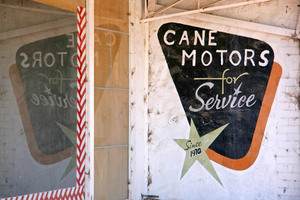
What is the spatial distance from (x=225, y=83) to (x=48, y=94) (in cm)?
379

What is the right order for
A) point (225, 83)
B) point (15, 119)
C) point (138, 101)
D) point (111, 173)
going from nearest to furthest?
1. point (15, 119)
2. point (111, 173)
3. point (225, 83)
4. point (138, 101)

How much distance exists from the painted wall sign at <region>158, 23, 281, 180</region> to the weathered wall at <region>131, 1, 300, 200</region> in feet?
0.46

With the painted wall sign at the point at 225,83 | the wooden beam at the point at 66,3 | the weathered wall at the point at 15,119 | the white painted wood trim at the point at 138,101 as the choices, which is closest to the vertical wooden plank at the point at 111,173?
the white painted wood trim at the point at 138,101

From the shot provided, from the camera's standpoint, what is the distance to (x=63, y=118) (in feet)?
23.6

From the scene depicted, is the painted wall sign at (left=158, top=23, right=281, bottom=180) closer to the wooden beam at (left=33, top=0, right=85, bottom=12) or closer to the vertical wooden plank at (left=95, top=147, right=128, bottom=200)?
the vertical wooden plank at (left=95, top=147, right=128, bottom=200)

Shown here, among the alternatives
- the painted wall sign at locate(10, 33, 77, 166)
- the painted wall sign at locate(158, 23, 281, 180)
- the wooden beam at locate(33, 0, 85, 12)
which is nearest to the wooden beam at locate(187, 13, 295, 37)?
the painted wall sign at locate(158, 23, 281, 180)

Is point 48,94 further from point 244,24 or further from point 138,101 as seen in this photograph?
point 244,24

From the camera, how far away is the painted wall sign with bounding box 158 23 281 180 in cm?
848

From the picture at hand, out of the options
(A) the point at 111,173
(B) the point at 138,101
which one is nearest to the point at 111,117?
(B) the point at 138,101

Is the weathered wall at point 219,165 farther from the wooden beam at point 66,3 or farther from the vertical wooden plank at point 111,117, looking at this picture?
the wooden beam at point 66,3

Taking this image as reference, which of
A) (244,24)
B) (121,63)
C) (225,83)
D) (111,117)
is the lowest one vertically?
(111,117)

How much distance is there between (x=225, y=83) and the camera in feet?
28.6

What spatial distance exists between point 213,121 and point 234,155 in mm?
834

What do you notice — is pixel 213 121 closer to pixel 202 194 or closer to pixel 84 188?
pixel 202 194
